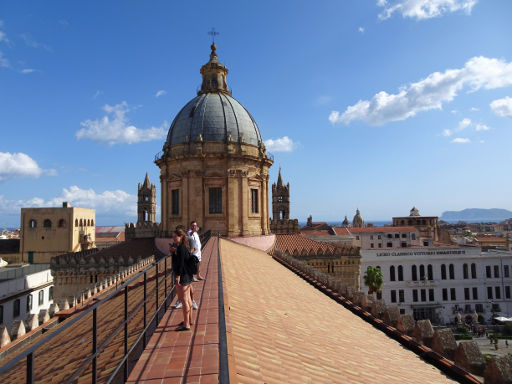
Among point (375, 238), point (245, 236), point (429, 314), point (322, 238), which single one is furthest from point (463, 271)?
point (245, 236)

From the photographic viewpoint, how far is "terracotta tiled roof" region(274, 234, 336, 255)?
29844mm

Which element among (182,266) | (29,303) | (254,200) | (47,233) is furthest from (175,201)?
(47,233)

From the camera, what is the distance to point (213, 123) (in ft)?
90.7

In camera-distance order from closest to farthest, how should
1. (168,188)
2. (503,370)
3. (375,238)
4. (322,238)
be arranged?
(503,370) → (168,188) → (322,238) → (375,238)

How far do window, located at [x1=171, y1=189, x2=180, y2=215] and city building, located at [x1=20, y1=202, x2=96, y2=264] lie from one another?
33706mm

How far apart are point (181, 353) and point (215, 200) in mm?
22574

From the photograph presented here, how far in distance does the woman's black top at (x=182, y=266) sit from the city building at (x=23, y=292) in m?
27.2

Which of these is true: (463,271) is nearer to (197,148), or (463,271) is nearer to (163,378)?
(197,148)

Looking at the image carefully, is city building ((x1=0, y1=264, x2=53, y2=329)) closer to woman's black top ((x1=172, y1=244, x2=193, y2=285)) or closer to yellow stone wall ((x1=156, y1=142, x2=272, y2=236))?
yellow stone wall ((x1=156, y1=142, x2=272, y2=236))

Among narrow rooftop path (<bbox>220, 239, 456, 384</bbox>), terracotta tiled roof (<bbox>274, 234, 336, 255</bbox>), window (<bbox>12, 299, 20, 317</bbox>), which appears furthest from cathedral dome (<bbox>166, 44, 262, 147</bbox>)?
window (<bbox>12, 299, 20, 317</bbox>)

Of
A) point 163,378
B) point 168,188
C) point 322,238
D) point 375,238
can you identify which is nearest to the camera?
point 163,378

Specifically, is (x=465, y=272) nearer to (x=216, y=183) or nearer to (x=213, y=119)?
(x=216, y=183)

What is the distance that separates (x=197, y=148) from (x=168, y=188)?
466 centimetres

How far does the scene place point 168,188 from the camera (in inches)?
1113
